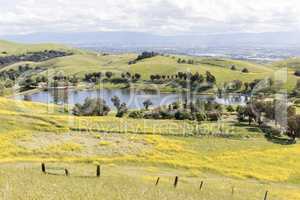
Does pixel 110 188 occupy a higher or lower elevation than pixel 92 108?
higher

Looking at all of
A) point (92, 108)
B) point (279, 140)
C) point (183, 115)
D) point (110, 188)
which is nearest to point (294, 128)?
point (279, 140)

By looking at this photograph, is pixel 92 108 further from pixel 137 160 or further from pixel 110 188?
pixel 110 188

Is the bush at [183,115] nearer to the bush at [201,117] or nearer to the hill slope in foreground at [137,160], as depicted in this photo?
the bush at [201,117]

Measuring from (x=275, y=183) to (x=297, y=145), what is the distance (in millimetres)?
29346

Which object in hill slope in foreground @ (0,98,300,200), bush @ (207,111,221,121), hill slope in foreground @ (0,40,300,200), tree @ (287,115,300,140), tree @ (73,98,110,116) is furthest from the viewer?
tree @ (73,98,110,116)

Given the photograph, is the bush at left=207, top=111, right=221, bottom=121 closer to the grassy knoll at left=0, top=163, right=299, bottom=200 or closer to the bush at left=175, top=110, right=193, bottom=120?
the bush at left=175, top=110, right=193, bottom=120

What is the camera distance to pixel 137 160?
57219 millimetres

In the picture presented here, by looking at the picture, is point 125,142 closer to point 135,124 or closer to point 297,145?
point 135,124

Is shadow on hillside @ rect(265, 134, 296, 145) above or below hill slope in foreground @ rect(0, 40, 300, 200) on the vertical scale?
below

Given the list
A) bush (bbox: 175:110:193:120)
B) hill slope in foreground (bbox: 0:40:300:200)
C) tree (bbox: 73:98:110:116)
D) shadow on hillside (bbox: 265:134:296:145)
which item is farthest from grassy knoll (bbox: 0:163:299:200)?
tree (bbox: 73:98:110:116)

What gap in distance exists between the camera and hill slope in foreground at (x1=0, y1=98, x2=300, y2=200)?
34.1m

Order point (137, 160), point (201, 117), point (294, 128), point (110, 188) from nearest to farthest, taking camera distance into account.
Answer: point (110, 188) → point (137, 160) → point (294, 128) → point (201, 117)

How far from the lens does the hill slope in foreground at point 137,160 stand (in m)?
34.1

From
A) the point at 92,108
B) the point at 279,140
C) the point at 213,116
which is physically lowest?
the point at 213,116
